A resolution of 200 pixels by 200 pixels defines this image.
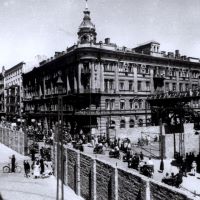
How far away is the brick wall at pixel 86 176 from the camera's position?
1986cm

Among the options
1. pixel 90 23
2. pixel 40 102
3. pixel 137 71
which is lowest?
pixel 40 102

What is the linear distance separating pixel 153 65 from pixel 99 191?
4527 cm

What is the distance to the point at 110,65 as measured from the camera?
5478 cm

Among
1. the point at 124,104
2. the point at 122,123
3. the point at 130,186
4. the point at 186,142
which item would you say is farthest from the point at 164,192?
the point at 124,104

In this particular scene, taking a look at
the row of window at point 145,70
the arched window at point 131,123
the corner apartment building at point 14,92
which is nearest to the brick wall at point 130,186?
the row of window at point 145,70

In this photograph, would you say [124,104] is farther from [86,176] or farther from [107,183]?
[107,183]

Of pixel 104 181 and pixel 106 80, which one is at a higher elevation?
pixel 106 80

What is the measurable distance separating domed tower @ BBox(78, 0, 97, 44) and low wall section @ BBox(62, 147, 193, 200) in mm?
31257

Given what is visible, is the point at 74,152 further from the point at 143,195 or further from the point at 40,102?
the point at 40,102

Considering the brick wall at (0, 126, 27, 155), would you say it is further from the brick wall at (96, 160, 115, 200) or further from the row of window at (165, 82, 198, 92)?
the row of window at (165, 82, 198, 92)

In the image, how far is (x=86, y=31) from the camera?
52.8 metres

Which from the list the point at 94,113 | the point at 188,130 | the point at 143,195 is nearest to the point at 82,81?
the point at 94,113

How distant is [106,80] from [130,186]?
39673 mm

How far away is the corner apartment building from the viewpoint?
84.4 metres
